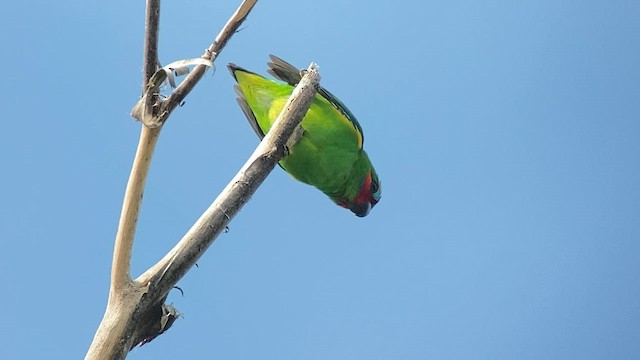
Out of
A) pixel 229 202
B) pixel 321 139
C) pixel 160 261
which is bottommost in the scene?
pixel 160 261

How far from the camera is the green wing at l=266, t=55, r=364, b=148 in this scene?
281 centimetres

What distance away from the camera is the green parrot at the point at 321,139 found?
2707 millimetres

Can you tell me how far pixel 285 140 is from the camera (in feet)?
6.81

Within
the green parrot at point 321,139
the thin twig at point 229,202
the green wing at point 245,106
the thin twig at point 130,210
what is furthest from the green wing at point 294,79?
the thin twig at point 130,210

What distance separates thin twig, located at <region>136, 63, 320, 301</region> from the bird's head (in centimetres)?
83

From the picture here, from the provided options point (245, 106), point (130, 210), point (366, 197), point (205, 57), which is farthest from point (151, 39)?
point (366, 197)

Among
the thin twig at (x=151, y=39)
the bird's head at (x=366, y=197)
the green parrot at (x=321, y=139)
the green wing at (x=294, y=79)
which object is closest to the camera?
the thin twig at (x=151, y=39)

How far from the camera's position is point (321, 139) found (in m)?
2.71

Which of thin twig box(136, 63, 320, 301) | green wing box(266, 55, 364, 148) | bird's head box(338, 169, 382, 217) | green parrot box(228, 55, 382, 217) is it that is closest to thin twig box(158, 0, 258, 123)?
thin twig box(136, 63, 320, 301)

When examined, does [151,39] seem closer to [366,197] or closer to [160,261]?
[160,261]

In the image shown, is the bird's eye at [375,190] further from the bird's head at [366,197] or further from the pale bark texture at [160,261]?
the pale bark texture at [160,261]

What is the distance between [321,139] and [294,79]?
313 mm

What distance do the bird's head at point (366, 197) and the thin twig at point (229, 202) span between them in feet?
2.72

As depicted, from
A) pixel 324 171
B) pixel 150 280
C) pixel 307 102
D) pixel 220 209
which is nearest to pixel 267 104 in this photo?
pixel 324 171
